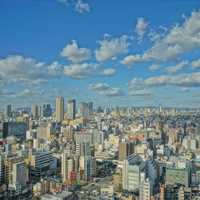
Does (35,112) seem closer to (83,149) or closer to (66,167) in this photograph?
(83,149)

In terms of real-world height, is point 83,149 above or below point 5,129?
below

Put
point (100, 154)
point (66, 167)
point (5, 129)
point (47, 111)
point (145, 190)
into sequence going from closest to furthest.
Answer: point (145, 190), point (66, 167), point (100, 154), point (5, 129), point (47, 111)

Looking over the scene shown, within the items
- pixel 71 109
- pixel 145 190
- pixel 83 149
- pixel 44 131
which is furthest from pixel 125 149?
pixel 71 109

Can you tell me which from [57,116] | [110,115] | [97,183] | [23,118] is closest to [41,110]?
[57,116]

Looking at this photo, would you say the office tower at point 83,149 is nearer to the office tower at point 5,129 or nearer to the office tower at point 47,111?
the office tower at point 5,129

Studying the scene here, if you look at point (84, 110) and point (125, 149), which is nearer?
point (125, 149)

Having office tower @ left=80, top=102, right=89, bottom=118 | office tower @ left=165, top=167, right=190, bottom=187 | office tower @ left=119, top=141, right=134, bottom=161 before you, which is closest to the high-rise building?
office tower @ left=80, top=102, right=89, bottom=118

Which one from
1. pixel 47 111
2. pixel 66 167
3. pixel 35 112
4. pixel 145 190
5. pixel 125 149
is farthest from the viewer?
pixel 47 111

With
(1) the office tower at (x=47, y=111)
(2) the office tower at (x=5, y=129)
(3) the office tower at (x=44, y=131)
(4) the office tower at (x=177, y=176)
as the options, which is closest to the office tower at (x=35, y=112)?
(1) the office tower at (x=47, y=111)
